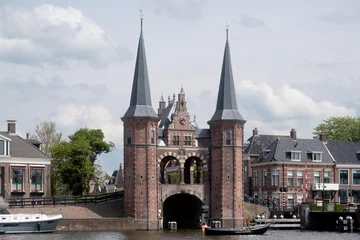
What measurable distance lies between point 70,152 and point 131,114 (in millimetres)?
15851

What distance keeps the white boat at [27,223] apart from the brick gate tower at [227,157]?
653 inches

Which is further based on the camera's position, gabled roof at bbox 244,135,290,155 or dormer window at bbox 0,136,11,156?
gabled roof at bbox 244,135,290,155

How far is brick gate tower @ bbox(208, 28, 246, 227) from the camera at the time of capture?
3123 inches

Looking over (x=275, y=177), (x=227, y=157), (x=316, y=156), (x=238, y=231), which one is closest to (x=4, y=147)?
(x=227, y=157)

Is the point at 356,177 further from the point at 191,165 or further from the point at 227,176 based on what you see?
the point at 227,176

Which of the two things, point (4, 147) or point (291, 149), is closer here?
point (4, 147)

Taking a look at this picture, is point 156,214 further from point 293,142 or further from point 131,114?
point 293,142

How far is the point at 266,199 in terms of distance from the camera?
91.6 m

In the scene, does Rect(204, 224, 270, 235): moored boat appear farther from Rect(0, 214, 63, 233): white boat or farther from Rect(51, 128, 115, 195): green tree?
Rect(51, 128, 115, 195): green tree

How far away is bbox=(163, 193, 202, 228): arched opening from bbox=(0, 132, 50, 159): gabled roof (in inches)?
554

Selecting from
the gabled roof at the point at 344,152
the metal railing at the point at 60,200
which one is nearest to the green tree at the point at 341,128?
the gabled roof at the point at 344,152

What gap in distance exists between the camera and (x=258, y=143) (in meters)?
100

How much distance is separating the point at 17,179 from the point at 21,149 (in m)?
3.05

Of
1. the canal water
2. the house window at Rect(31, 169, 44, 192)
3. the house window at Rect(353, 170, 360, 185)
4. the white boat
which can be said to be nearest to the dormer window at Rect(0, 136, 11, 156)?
the house window at Rect(31, 169, 44, 192)
